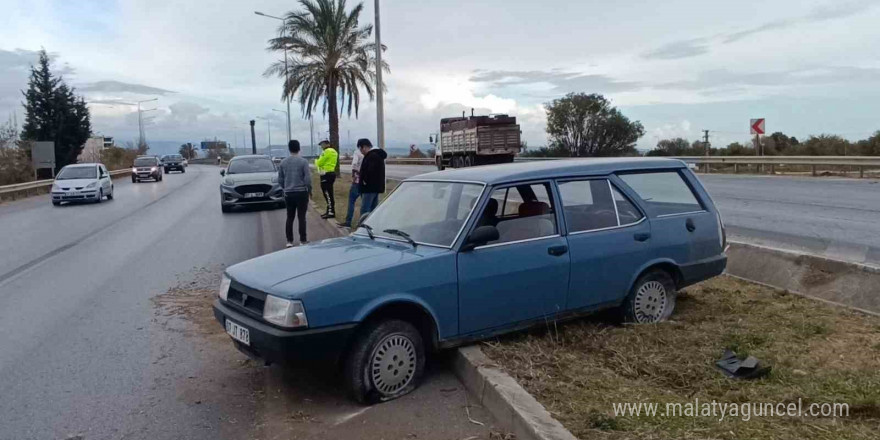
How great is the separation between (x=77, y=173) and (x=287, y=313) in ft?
76.9

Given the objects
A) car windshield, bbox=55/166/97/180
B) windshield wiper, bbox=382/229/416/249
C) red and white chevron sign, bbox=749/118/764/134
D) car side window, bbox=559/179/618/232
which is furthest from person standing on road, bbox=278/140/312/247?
red and white chevron sign, bbox=749/118/764/134

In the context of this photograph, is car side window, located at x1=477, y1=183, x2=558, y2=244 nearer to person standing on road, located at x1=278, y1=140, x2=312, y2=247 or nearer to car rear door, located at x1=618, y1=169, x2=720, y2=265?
car rear door, located at x1=618, y1=169, x2=720, y2=265

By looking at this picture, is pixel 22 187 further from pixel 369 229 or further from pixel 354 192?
pixel 369 229

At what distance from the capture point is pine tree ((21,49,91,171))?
4603cm

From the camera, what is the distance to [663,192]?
6.27m

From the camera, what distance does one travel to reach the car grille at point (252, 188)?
1830 cm

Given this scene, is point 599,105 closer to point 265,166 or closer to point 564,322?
point 265,166

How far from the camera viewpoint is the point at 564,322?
561 cm

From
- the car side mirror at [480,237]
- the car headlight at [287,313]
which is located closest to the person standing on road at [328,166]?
the car side mirror at [480,237]

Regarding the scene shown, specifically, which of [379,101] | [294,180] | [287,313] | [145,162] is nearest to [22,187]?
[145,162]

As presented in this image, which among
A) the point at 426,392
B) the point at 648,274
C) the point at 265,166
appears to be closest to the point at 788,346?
the point at 648,274

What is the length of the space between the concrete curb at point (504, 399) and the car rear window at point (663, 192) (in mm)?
2188

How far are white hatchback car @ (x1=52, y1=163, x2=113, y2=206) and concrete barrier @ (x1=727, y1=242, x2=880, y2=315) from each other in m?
22.3

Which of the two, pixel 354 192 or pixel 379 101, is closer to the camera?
pixel 354 192
